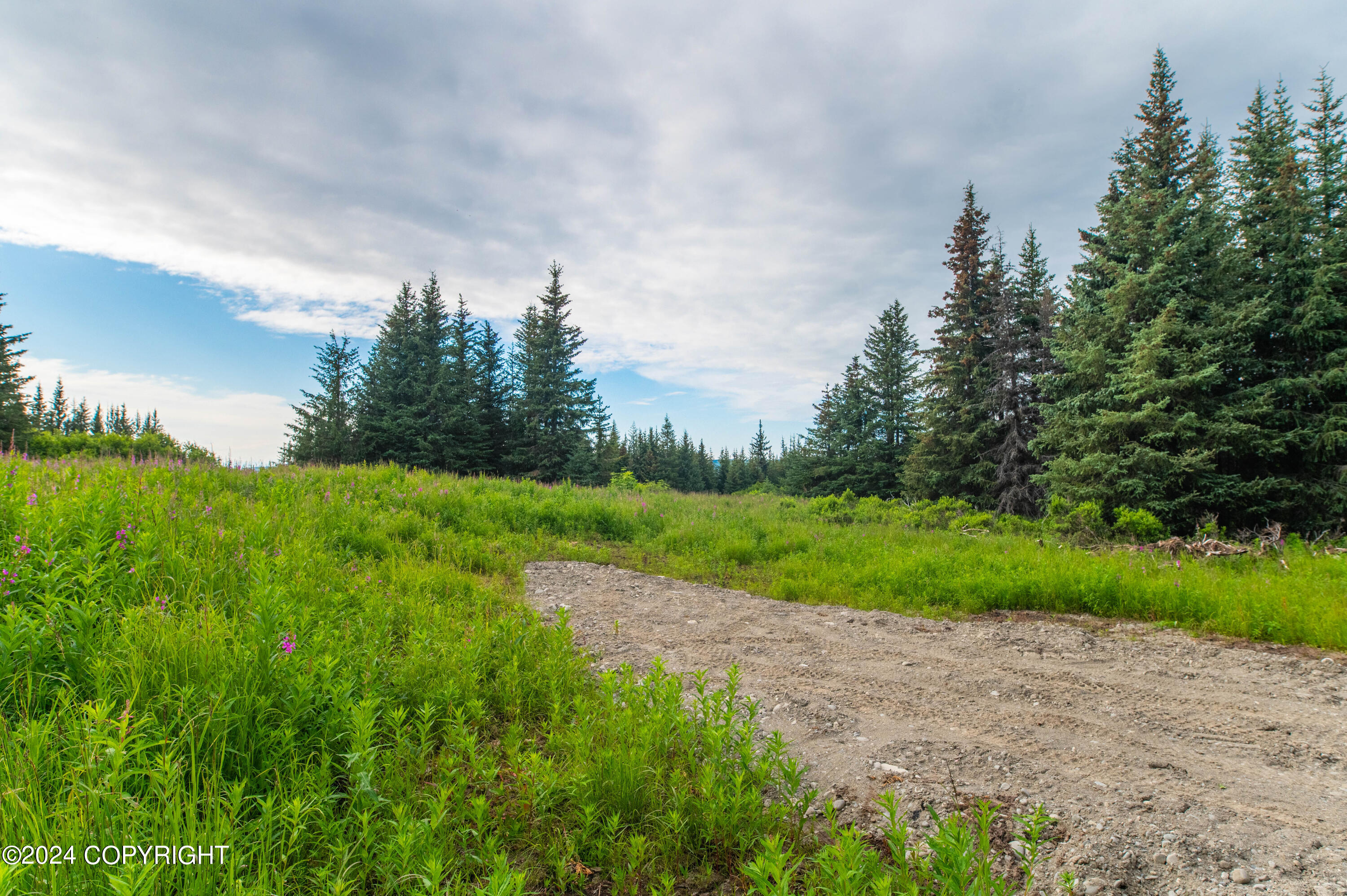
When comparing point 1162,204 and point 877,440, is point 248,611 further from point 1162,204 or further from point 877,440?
point 877,440

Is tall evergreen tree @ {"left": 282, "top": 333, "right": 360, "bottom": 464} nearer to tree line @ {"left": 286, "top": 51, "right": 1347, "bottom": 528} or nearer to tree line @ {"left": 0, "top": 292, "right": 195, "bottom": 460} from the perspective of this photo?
tree line @ {"left": 0, "top": 292, "right": 195, "bottom": 460}

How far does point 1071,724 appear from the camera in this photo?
349 centimetres

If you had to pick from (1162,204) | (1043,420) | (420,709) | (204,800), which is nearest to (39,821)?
(204,800)

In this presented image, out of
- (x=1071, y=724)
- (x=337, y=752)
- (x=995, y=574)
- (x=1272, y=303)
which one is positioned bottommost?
(x=1071, y=724)

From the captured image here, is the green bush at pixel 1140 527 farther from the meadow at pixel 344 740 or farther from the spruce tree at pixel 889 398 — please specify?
the spruce tree at pixel 889 398

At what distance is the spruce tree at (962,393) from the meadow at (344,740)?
61.4 ft

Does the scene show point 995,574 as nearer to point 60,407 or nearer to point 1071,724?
point 1071,724

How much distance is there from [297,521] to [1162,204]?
23.2 metres

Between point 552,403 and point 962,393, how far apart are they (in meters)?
22.8

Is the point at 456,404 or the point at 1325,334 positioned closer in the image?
the point at 1325,334

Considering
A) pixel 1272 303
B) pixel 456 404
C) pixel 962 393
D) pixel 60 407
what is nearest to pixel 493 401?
pixel 456 404

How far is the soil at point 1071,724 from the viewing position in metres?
2.32

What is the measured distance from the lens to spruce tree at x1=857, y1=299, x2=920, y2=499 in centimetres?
3100

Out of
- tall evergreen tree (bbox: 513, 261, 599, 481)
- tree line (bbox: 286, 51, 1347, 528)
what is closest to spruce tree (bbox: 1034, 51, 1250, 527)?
tree line (bbox: 286, 51, 1347, 528)
